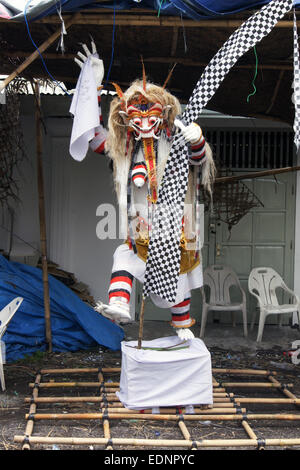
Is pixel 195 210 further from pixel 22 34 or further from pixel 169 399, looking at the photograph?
pixel 22 34

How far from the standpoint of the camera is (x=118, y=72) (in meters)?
4.29

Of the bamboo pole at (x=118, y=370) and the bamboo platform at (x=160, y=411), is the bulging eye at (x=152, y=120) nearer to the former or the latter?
the bamboo platform at (x=160, y=411)

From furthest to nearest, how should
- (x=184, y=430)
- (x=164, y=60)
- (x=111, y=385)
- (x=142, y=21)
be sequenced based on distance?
(x=164, y=60)
(x=111, y=385)
(x=142, y=21)
(x=184, y=430)

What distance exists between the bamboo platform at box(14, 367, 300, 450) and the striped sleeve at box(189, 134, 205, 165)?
5.44 feet

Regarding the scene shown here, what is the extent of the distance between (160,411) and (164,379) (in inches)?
8.8

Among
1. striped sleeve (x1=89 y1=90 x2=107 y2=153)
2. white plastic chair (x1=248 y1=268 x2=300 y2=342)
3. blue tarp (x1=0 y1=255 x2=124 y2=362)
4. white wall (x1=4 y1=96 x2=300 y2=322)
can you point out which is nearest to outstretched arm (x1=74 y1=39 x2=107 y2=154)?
striped sleeve (x1=89 y1=90 x2=107 y2=153)

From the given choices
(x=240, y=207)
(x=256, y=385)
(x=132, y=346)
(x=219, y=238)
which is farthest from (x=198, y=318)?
(x=132, y=346)

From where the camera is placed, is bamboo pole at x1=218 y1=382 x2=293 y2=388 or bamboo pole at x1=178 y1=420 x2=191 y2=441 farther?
bamboo pole at x1=218 y1=382 x2=293 y2=388

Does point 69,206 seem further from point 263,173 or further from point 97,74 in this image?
point 97,74

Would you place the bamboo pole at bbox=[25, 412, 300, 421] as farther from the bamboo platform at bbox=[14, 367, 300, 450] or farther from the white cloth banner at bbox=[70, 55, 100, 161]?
the white cloth banner at bbox=[70, 55, 100, 161]

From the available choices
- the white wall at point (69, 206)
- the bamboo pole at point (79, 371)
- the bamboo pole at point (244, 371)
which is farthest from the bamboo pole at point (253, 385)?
the white wall at point (69, 206)

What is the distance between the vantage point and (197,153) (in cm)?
344

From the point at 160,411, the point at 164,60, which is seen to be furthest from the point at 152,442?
the point at 164,60

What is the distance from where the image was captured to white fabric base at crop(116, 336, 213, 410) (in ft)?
11.1
